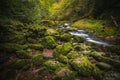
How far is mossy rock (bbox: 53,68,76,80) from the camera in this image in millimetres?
6336

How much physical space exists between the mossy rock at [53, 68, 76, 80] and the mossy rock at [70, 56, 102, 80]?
365 millimetres

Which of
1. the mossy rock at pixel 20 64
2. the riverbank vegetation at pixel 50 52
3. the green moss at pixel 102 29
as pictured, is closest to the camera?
the riverbank vegetation at pixel 50 52

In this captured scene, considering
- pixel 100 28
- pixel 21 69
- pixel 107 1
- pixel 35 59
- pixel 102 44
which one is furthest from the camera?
pixel 107 1

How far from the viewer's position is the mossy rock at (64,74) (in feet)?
20.8

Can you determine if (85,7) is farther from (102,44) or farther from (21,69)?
(21,69)

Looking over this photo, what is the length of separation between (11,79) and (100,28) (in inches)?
430

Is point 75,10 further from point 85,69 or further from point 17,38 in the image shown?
point 85,69

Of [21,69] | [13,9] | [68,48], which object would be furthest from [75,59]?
[13,9]

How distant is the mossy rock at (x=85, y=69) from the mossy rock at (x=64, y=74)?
0.36 meters

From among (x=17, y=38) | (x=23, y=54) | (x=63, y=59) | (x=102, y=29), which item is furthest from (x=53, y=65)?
(x=102, y=29)

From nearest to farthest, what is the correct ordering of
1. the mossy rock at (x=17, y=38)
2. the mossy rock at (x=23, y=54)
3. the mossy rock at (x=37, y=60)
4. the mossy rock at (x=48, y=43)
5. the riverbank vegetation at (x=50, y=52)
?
the riverbank vegetation at (x=50, y=52) → the mossy rock at (x=37, y=60) → the mossy rock at (x=23, y=54) → the mossy rock at (x=17, y=38) → the mossy rock at (x=48, y=43)

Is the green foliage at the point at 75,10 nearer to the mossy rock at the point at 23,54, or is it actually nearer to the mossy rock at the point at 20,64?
the mossy rock at the point at 23,54

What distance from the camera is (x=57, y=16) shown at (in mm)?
30672

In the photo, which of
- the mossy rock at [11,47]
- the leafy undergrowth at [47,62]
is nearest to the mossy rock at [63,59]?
the leafy undergrowth at [47,62]
